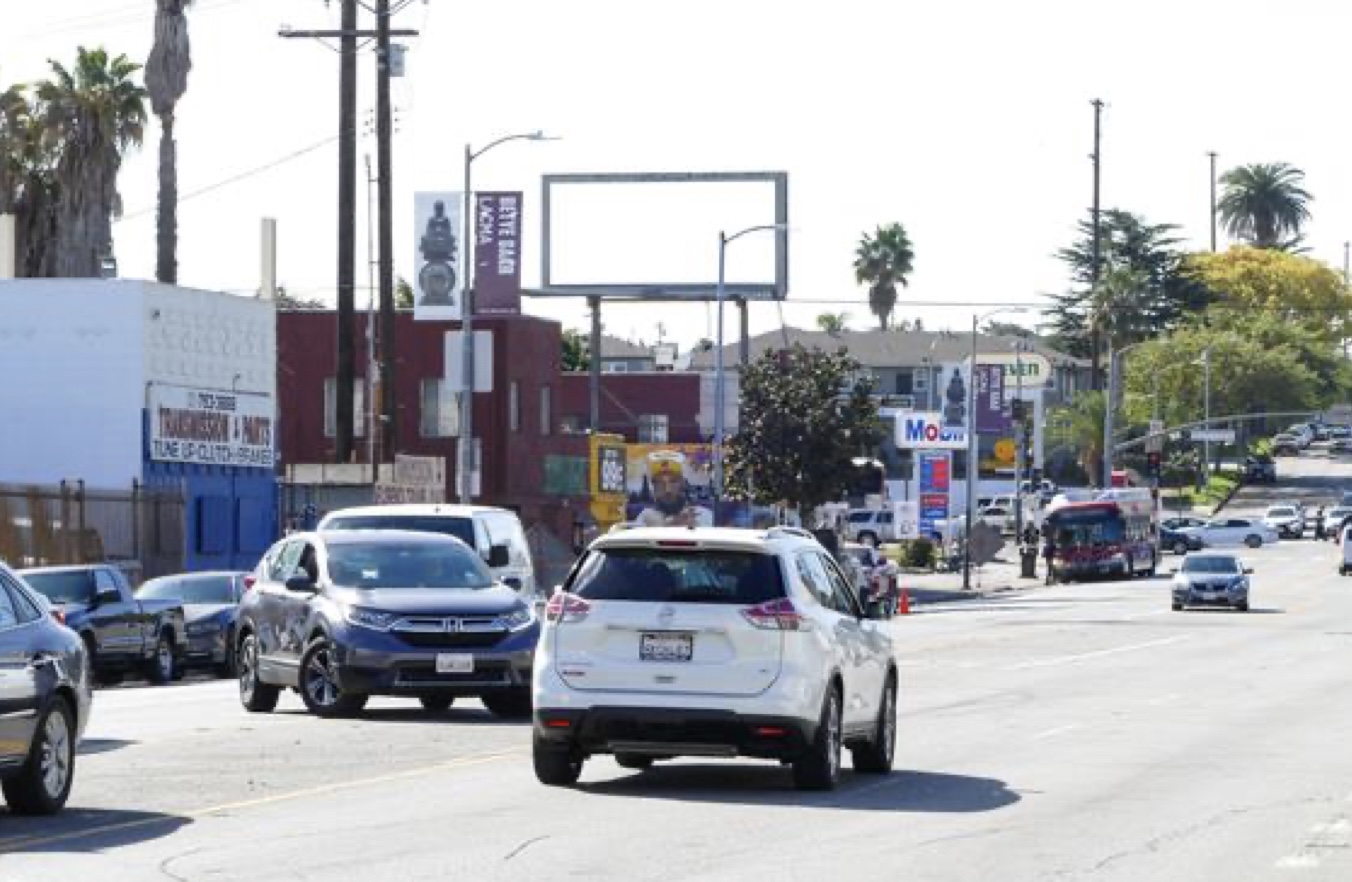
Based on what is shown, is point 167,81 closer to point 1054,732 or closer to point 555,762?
point 1054,732

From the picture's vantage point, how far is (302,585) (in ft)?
86.6

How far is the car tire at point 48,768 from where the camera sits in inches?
661

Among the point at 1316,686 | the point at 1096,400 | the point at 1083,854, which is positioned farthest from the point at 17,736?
the point at 1096,400

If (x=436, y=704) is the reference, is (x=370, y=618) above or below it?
above

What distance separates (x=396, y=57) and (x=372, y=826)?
122 ft

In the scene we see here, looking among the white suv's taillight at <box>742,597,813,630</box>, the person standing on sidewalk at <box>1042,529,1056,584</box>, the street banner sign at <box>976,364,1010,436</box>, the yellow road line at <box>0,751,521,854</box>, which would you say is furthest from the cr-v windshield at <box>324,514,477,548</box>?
the street banner sign at <box>976,364,1010,436</box>

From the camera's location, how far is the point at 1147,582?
89375 mm

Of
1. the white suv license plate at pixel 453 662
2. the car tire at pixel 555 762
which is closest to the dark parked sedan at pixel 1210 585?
the white suv license plate at pixel 453 662

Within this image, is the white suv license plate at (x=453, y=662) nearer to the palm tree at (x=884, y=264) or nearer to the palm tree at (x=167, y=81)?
the palm tree at (x=167, y=81)

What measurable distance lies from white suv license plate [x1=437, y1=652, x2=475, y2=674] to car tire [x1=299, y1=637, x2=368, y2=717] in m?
0.89

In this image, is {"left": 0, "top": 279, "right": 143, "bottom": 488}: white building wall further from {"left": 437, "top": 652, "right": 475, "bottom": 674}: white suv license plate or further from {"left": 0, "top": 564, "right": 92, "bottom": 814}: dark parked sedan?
{"left": 0, "top": 564, "right": 92, "bottom": 814}: dark parked sedan

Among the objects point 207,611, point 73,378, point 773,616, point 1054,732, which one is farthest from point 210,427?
point 773,616

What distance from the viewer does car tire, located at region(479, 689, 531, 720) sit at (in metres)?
26.7

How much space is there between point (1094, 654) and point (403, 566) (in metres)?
19.5
